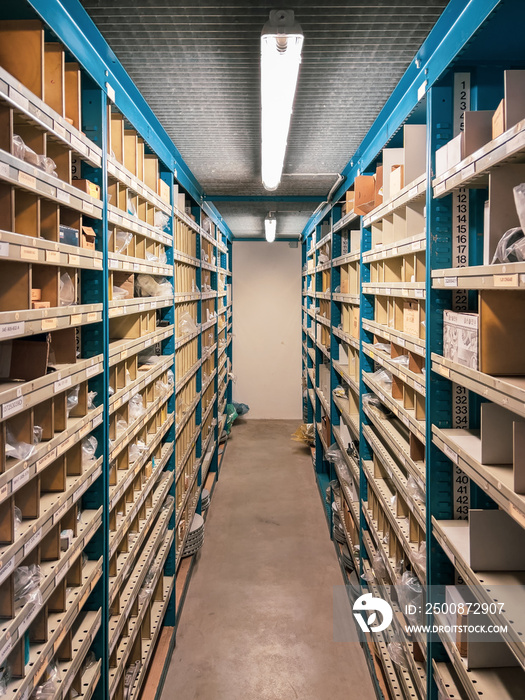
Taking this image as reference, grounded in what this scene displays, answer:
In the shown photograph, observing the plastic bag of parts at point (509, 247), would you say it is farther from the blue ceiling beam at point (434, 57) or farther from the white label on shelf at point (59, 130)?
the white label on shelf at point (59, 130)

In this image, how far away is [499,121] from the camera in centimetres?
152

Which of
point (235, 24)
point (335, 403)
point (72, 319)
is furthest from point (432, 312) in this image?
point (335, 403)

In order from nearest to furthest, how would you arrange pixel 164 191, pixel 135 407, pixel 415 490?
pixel 415 490 → pixel 135 407 → pixel 164 191

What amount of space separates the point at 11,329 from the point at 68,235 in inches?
23.9

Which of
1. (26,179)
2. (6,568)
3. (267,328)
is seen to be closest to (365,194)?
(26,179)

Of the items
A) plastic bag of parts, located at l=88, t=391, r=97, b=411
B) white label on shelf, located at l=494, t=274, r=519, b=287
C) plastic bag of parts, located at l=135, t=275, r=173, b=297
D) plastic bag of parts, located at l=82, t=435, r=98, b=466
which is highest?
plastic bag of parts, located at l=135, t=275, r=173, b=297

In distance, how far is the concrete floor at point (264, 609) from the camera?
124 inches

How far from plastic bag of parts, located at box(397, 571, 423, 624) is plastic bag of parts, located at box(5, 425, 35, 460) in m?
1.68

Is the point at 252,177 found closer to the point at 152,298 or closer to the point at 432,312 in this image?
the point at 152,298

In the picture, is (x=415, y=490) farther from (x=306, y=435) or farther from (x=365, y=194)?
(x=306, y=435)

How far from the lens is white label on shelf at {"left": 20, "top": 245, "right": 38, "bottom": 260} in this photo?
4.20 feet


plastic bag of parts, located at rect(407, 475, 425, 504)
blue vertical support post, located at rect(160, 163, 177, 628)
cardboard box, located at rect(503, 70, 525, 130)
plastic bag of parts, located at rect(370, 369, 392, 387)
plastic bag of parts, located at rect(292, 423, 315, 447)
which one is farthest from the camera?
plastic bag of parts, located at rect(292, 423, 315, 447)

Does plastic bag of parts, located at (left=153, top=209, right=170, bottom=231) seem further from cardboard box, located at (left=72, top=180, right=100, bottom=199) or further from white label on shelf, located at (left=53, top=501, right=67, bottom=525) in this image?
white label on shelf, located at (left=53, top=501, right=67, bottom=525)

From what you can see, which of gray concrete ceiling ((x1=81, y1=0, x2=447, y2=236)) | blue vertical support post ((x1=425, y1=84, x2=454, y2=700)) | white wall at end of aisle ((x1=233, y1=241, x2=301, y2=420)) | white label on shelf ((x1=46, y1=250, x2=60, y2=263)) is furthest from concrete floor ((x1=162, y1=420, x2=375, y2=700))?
white wall at end of aisle ((x1=233, y1=241, x2=301, y2=420))
